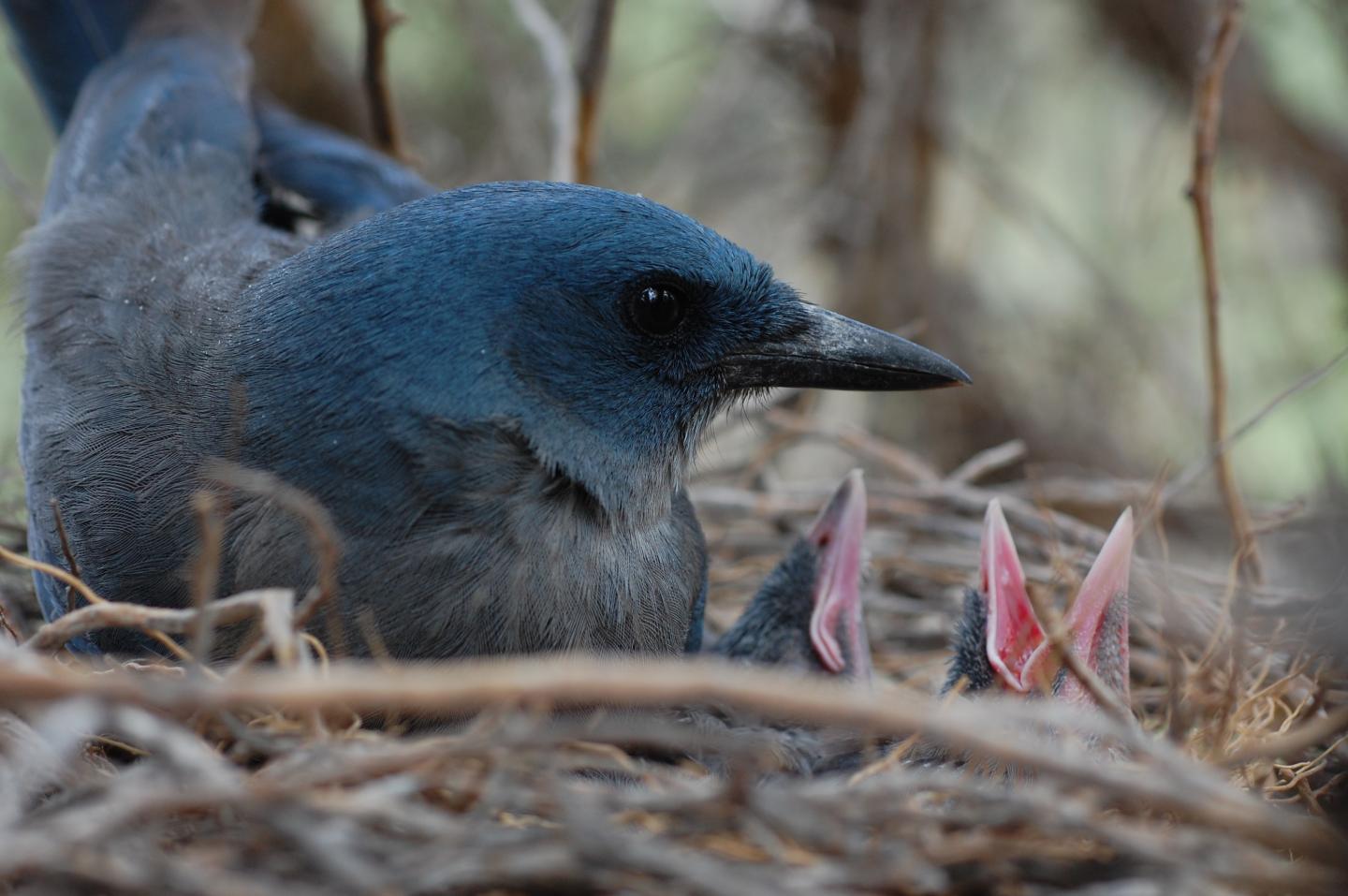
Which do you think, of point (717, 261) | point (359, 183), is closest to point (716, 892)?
point (717, 261)

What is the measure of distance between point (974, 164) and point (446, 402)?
124 inches

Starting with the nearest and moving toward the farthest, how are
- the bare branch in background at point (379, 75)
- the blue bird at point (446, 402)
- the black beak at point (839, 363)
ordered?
the blue bird at point (446, 402) → the black beak at point (839, 363) → the bare branch in background at point (379, 75)

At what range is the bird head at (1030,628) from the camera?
2.64m

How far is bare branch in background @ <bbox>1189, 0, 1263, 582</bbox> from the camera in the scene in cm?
296

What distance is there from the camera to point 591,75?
3779 millimetres

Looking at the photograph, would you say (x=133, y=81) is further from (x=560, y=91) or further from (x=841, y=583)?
(x=841, y=583)

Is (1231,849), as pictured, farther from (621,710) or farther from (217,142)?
(217,142)

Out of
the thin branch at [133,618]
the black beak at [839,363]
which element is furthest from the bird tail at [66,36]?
the thin branch at [133,618]

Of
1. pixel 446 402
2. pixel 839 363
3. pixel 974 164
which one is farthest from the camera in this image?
pixel 974 164

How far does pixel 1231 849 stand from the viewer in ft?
5.32

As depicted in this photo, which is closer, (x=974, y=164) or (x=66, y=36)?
(x=66, y=36)

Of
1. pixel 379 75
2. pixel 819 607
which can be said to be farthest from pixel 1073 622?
pixel 379 75

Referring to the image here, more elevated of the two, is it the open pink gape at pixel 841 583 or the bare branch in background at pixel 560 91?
the bare branch in background at pixel 560 91

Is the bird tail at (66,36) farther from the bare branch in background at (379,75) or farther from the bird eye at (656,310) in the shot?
the bird eye at (656,310)
